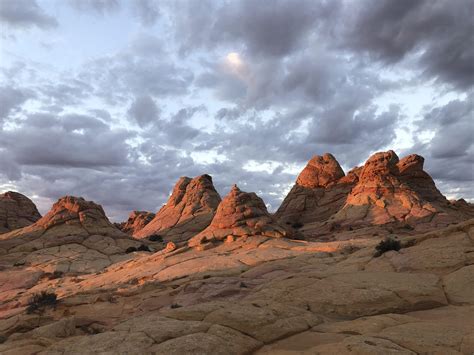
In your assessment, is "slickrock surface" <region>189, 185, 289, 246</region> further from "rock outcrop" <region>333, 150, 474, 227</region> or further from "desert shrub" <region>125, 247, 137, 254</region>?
"rock outcrop" <region>333, 150, 474, 227</region>

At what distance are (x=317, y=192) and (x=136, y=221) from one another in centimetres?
4437

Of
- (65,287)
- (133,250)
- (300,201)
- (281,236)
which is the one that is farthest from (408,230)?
(65,287)

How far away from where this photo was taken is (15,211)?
64188 millimetres

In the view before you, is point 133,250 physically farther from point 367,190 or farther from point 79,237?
point 367,190

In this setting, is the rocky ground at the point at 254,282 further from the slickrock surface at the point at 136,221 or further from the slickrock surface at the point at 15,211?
the slickrock surface at the point at 136,221

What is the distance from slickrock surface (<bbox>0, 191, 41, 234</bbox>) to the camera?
2400 inches

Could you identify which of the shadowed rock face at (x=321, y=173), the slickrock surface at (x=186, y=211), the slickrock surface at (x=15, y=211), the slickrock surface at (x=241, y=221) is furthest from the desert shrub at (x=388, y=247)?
the slickrock surface at (x=15, y=211)

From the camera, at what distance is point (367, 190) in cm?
5816

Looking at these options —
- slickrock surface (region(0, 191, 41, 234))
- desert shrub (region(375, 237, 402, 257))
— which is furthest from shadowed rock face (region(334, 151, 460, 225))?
slickrock surface (region(0, 191, 41, 234))

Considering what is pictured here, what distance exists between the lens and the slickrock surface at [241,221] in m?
35.1

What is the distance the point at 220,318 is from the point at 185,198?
59.4 m

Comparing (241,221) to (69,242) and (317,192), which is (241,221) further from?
(317,192)

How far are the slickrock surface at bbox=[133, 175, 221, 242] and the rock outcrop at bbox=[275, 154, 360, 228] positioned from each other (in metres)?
13.9

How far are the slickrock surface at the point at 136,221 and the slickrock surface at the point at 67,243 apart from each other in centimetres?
3236
